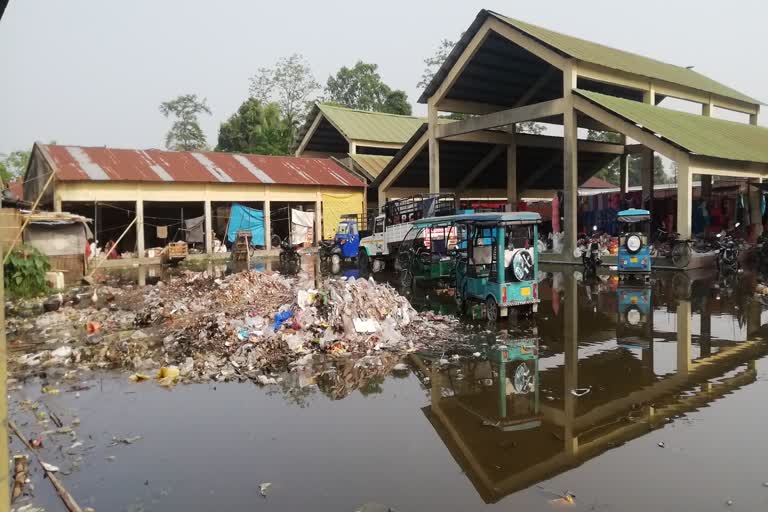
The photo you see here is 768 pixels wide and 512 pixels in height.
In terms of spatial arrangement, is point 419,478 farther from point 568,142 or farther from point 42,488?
point 568,142

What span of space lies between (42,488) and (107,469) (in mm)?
521

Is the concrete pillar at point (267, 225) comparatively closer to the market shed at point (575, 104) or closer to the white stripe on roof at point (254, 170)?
the white stripe on roof at point (254, 170)

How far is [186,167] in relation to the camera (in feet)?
95.8

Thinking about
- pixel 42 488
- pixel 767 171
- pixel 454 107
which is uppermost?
pixel 454 107

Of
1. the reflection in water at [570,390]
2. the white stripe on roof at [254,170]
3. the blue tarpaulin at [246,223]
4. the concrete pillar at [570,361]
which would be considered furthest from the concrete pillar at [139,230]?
Answer: the reflection in water at [570,390]

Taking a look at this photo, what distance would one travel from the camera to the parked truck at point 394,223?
18656 millimetres

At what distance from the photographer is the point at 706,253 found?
19359 mm

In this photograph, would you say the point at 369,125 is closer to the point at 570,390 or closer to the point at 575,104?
the point at 575,104

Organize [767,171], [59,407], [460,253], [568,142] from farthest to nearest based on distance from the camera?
1. [767,171]
2. [568,142]
3. [460,253]
4. [59,407]

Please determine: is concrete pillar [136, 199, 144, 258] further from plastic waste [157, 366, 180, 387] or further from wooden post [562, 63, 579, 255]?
plastic waste [157, 366, 180, 387]

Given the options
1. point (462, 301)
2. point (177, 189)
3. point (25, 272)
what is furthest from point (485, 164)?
point (25, 272)

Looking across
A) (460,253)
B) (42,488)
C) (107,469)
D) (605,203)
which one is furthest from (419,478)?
(605,203)

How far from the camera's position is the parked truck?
1866 cm

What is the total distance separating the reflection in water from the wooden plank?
12.2m
